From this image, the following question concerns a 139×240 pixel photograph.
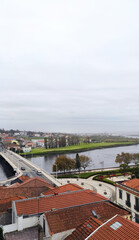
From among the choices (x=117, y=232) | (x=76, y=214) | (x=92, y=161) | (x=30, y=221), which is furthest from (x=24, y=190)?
(x=92, y=161)

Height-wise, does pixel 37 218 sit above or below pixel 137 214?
above

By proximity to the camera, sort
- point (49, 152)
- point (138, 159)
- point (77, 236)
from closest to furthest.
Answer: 1. point (77, 236)
2. point (138, 159)
3. point (49, 152)

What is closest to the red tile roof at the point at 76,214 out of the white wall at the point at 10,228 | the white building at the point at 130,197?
the white wall at the point at 10,228

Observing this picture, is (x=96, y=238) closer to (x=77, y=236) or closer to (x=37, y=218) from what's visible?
(x=77, y=236)

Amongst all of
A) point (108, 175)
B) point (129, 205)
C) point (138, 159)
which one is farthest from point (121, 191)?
point (138, 159)

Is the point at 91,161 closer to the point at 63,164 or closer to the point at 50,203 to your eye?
the point at 63,164

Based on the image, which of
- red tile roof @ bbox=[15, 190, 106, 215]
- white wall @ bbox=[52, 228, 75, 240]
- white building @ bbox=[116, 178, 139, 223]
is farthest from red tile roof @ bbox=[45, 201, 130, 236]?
white building @ bbox=[116, 178, 139, 223]

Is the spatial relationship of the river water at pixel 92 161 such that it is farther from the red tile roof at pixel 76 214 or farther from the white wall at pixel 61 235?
the white wall at pixel 61 235
